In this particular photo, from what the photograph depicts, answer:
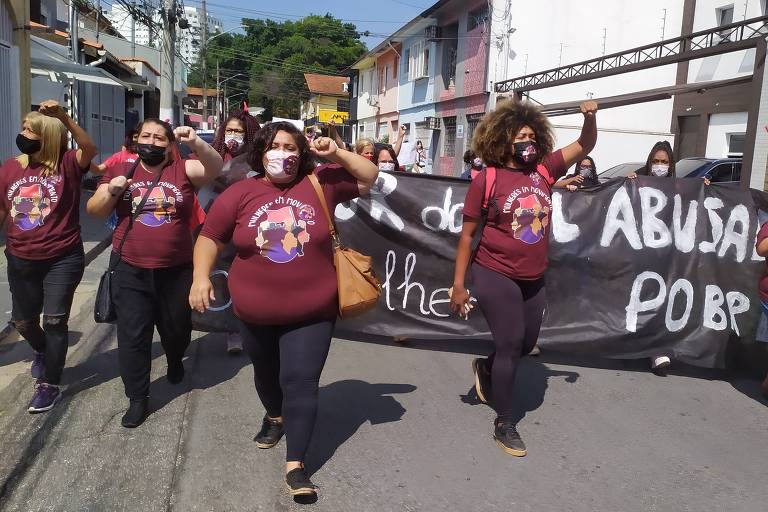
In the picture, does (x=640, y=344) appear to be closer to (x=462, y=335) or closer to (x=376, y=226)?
(x=462, y=335)

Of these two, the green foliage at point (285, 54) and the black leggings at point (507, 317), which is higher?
the green foliage at point (285, 54)

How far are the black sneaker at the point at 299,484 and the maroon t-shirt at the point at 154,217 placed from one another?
1517 mm

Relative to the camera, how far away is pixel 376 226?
18.5 feet

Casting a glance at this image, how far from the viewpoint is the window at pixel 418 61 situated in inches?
1145

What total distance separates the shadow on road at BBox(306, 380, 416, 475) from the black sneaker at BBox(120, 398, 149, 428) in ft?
3.32

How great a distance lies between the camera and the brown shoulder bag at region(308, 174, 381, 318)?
3.16 metres

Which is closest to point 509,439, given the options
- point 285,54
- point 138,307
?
point 138,307

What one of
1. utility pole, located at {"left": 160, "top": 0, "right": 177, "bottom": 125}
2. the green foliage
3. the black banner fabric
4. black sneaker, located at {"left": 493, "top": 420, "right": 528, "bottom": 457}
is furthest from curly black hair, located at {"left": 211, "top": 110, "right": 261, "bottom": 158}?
the green foliage

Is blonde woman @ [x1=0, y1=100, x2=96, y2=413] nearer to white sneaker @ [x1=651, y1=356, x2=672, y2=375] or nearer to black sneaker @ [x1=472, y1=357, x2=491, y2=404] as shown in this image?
black sneaker @ [x1=472, y1=357, x2=491, y2=404]

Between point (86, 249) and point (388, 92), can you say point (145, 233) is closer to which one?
point (86, 249)

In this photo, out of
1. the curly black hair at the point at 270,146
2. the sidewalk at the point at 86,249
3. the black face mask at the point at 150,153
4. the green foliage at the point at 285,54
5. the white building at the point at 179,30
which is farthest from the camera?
the green foliage at the point at 285,54

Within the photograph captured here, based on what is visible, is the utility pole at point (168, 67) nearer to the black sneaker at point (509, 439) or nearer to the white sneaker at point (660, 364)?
the white sneaker at point (660, 364)

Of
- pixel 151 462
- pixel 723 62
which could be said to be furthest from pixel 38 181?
pixel 723 62

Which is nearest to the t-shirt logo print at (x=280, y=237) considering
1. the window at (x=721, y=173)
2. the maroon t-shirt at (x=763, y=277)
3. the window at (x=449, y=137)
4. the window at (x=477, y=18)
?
the maroon t-shirt at (x=763, y=277)
